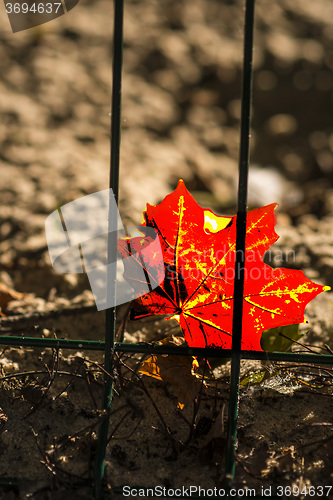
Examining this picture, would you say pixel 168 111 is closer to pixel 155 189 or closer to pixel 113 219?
pixel 155 189

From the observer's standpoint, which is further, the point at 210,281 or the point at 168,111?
the point at 168,111

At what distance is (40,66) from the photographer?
3176 millimetres

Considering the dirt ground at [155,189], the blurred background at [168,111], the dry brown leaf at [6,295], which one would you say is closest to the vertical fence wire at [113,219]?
the dirt ground at [155,189]

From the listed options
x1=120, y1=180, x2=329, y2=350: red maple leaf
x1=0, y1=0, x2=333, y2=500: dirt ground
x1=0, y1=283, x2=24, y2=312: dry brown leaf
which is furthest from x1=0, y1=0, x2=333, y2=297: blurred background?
x1=120, y1=180, x2=329, y2=350: red maple leaf

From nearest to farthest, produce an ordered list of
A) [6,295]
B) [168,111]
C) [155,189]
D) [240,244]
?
[240,244] → [6,295] → [155,189] → [168,111]

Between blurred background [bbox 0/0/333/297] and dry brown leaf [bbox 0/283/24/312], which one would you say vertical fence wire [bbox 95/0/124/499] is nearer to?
dry brown leaf [bbox 0/283/24/312]

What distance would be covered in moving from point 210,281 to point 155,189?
136 cm

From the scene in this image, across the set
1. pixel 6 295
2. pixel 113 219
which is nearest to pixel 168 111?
pixel 6 295

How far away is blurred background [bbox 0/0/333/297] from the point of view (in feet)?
7.54

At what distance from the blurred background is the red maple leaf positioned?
834 mm

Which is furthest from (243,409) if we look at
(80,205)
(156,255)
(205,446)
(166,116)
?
(166,116)

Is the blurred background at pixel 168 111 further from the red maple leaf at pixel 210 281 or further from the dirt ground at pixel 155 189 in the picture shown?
the red maple leaf at pixel 210 281

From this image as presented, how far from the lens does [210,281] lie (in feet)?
3.57

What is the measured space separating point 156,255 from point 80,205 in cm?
100
